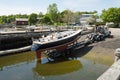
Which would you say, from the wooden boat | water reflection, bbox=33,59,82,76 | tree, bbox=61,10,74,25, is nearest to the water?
water reflection, bbox=33,59,82,76

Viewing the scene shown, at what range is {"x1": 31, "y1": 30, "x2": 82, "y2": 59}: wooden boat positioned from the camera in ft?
68.3

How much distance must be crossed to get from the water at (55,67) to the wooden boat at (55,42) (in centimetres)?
140

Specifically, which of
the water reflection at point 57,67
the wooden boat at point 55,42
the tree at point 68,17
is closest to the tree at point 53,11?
the tree at point 68,17

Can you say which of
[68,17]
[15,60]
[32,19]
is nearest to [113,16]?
[68,17]

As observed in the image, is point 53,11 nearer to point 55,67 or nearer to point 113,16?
point 113,16

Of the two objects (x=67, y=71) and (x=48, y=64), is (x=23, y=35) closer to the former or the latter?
(x=48, y=64)

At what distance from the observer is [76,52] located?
2389cm

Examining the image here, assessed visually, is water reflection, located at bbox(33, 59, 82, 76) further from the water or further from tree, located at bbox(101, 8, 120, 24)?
tree, located at bbox(101, 8, 120, 24)

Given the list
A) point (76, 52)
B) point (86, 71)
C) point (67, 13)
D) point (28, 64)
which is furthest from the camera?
point (67, 13)

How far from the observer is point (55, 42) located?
22141 millimetres

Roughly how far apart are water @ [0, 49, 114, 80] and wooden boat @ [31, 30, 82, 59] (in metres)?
1.40

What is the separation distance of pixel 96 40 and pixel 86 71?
11.3 m

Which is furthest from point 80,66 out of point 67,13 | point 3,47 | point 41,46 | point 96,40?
point 67,13

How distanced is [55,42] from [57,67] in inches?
164
